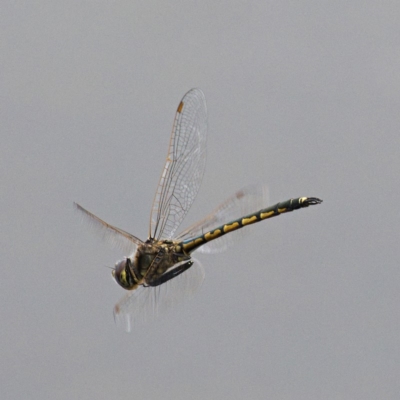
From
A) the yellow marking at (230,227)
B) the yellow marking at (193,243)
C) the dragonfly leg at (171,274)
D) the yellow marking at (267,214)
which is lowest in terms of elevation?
the dragonfly leg at (171,274)

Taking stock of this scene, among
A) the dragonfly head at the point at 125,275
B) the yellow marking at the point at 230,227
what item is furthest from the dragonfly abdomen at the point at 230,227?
the dragonfly head at the point at 125,275

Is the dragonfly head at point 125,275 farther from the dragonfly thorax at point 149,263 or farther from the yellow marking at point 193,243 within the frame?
the yellow marking at point 193,243

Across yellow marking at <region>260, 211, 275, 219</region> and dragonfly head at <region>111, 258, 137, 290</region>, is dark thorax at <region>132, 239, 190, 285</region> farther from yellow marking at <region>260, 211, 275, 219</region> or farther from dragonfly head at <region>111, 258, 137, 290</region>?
yellow marking at <region>260, 211, 275, 219</region>

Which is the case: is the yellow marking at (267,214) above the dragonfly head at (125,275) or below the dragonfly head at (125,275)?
above

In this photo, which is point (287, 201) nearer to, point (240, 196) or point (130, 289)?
point (240, 196)

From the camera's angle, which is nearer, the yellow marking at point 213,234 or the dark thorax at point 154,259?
the yellow marking at point 213,234

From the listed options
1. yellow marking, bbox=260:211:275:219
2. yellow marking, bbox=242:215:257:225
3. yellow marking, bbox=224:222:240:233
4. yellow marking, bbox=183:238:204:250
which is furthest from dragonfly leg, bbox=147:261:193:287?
yellow marking, bbox=260:211:275:219

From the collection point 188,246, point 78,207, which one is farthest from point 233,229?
point 78,207
